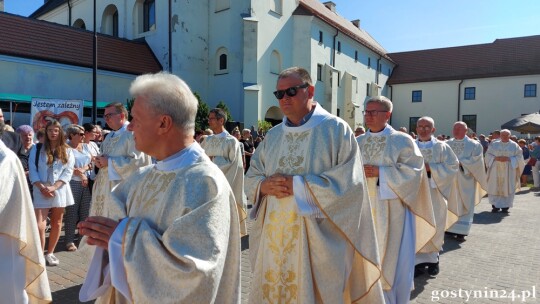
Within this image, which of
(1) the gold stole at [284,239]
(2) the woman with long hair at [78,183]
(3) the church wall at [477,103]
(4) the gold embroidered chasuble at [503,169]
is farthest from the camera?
(3) the church wall at [477,103]

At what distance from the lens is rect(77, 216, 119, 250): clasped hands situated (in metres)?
2.09

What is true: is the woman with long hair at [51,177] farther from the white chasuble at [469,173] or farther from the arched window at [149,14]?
the arched window at [149,14]

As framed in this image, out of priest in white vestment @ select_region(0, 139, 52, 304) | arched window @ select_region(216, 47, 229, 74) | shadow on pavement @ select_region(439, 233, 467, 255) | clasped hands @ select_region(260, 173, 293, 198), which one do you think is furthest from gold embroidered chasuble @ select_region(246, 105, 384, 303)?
arched window @ select_region(216, 47, 229, 74)

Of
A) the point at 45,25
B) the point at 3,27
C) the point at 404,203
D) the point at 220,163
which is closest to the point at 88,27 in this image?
the point at 45,25

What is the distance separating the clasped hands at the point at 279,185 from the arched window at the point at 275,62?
1039 inches

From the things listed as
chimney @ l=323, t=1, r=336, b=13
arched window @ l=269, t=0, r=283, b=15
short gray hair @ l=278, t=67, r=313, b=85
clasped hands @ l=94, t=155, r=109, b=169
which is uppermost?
chimney @ l=323, t=1, r=336, b=13

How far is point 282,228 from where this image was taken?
340cm

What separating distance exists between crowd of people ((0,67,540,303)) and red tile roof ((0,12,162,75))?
1620 centimetres

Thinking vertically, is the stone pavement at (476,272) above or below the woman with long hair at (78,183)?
below

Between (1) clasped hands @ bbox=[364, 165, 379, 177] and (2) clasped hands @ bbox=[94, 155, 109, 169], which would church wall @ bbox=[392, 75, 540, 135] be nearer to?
(1) clasped hands @ bbox=[364, 165, 379, 177]

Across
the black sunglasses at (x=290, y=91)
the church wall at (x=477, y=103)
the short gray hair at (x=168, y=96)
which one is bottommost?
the short gray hair at (x=168, y=96)

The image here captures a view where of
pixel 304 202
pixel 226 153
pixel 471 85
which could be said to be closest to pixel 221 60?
pixel 226 153

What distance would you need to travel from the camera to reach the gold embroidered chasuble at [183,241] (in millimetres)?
1921

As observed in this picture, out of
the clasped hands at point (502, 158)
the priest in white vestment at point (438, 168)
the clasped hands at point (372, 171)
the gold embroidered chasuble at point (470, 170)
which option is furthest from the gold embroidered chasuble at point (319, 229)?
the clasped hands at point (502, 158)
